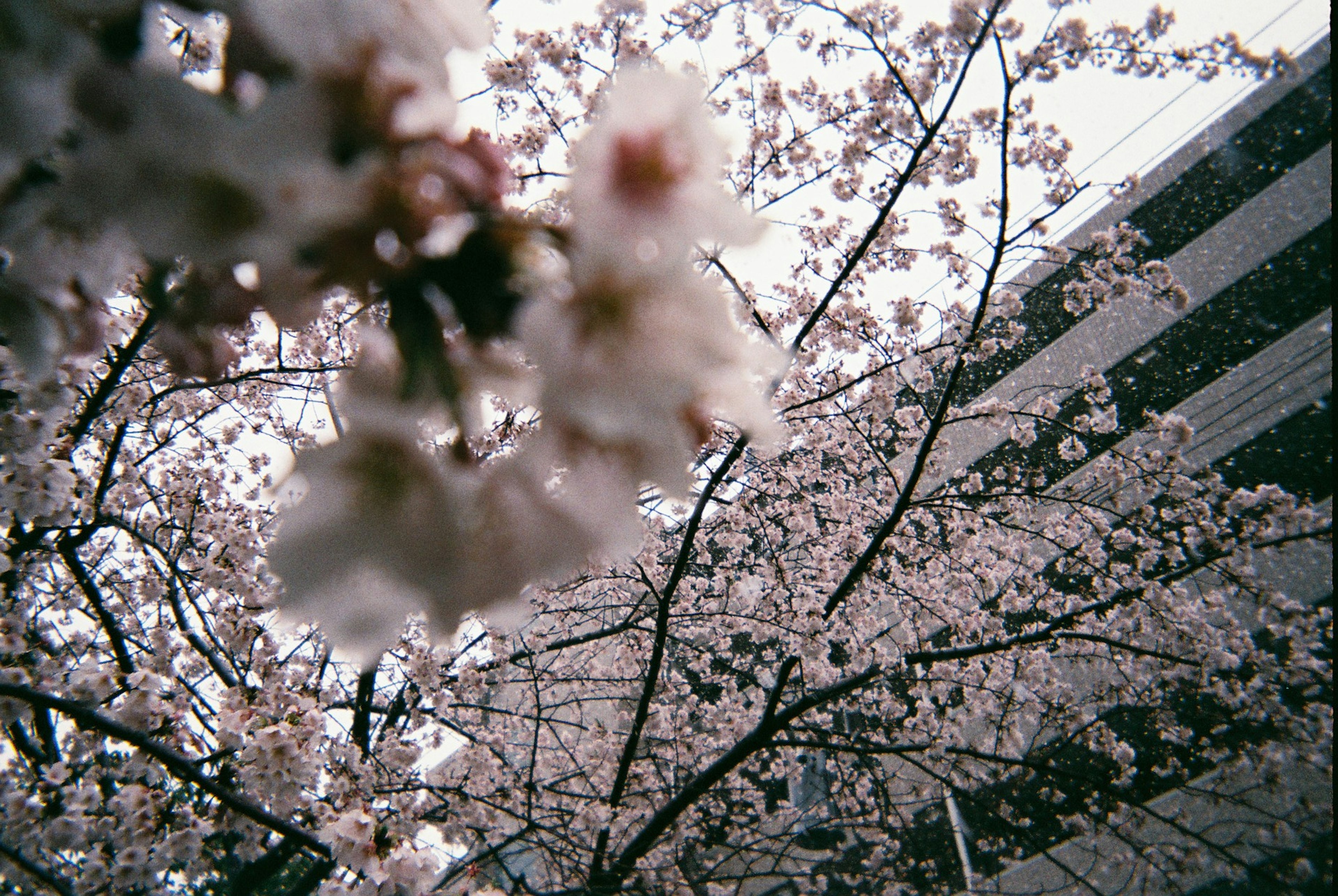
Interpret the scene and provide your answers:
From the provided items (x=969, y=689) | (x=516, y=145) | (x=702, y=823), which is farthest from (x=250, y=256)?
(x=969, y=689)

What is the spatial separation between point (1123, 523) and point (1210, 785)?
4349mm

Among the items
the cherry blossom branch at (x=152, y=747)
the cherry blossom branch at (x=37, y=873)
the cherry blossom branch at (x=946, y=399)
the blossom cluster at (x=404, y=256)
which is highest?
the cherry blossom branch at (x=946, y=399)

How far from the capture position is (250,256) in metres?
0.42

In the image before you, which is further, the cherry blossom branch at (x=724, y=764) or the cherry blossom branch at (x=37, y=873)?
the cherry blossom branch at (x=724, y=764)

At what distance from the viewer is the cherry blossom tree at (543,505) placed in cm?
44

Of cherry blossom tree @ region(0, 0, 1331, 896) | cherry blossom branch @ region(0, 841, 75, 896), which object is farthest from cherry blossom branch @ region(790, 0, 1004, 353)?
cherry blossom branch @ region(0, 841, 75, 896)

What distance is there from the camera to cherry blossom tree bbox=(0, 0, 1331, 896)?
437mm

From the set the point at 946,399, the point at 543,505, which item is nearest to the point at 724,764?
the point at 946,399

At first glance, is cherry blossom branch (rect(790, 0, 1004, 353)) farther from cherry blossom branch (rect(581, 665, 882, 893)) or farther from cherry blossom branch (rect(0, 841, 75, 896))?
cherry blossom branch (rect(0, 841, 75, 896))

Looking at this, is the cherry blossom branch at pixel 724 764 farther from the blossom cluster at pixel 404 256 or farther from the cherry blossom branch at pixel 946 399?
the blossom cluster at pixel 404 256

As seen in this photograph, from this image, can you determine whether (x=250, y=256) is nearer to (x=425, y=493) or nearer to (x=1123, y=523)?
(x=425, y=493)

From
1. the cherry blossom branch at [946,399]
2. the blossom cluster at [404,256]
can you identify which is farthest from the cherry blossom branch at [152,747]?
the cherry blossom branch at [946,399]

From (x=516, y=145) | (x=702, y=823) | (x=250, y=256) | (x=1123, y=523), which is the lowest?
(x=250, y=256)

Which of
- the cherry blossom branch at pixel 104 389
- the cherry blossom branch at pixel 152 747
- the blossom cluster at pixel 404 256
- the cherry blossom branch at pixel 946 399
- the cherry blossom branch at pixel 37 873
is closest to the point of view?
the blossom cluster at pixel 404 256
